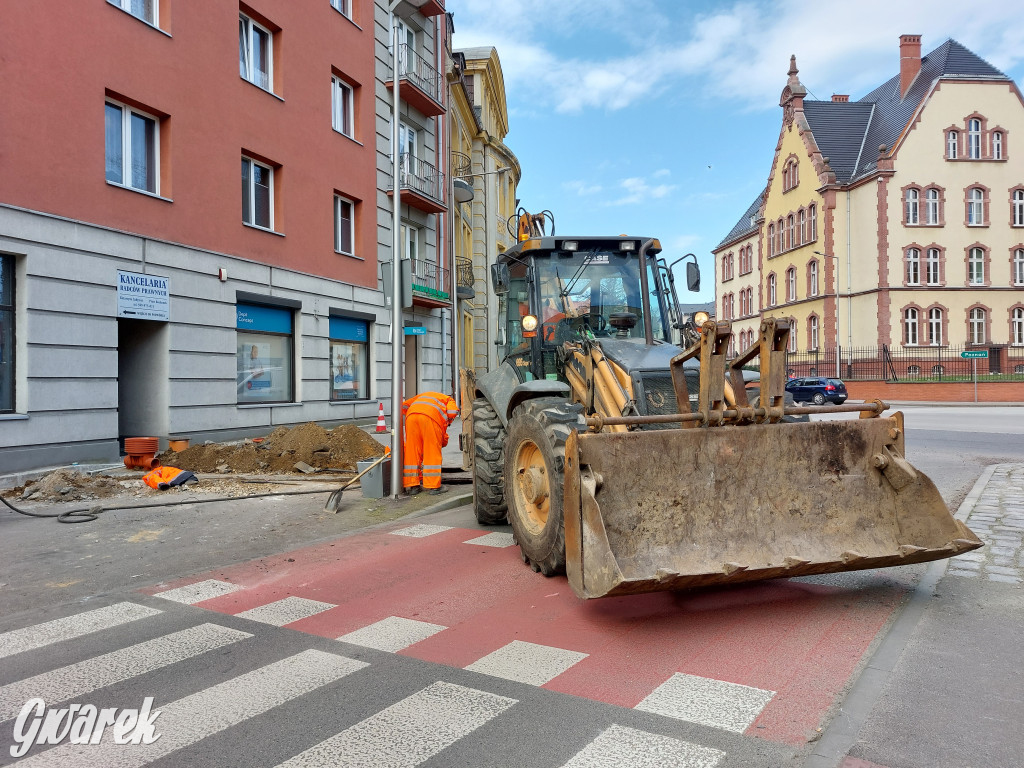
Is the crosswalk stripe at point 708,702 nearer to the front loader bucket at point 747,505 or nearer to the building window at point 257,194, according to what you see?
the front loader bucket at point 747,505

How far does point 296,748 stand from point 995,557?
5649 millimetres

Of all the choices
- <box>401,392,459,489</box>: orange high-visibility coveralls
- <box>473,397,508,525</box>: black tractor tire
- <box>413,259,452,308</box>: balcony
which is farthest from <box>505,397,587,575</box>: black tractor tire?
<box>413,259,452,308</box>: balcony

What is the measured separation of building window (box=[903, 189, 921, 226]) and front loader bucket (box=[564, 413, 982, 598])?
43.6m

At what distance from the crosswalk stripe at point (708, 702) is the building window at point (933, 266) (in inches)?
1810

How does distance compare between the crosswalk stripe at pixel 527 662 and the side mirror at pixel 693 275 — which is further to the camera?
the side mirror at pixel 693 275

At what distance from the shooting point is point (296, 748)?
3.11m

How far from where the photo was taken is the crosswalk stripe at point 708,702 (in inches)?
130

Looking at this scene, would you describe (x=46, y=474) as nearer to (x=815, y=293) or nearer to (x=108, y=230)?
(x=108, y=230)

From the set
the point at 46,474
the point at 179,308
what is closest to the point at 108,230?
the point at 179,308

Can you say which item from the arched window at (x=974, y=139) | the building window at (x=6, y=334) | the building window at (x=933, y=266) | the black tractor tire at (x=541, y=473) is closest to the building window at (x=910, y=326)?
the building window at (x=933, y=266)

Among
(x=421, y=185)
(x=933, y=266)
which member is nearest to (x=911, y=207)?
(x=933, y=266)

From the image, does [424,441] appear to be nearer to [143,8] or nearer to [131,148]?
[131,148]

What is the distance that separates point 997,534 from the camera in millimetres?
6922

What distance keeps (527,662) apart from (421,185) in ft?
70.5
